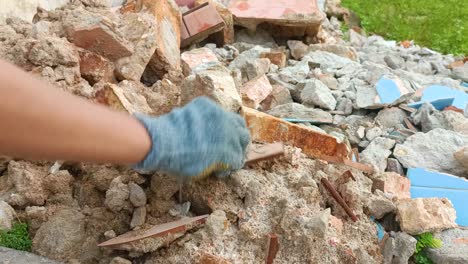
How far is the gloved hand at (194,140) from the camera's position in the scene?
1.88m

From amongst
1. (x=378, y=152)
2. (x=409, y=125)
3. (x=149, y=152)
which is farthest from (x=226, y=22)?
(x=149, y=152)

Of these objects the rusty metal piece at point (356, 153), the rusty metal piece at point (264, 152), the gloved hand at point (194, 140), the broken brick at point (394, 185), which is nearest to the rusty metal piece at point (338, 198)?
the rusty metal piece at point (264, 152)

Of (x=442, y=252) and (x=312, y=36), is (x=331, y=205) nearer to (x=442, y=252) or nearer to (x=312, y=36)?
(x=442, y=252)

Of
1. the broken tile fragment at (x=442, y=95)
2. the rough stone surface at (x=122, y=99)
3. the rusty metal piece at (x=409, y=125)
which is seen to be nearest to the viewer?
the rough stone surface at (x=122, y=99)

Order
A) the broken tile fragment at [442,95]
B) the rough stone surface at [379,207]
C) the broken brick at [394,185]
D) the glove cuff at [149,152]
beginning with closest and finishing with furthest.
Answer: the glove cuff at [149,152]
the rough stone surface at [379,207]
the broken brick at [394,185]
the broken tile fragment at [442,95]

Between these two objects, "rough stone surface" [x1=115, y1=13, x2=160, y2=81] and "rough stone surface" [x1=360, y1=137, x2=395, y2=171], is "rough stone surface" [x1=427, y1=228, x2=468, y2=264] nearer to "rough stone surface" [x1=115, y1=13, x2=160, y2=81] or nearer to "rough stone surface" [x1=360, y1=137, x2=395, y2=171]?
"rough stone surface" [x1=360, y1=137, x2=395, y2=171]

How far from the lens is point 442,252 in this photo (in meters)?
2.48

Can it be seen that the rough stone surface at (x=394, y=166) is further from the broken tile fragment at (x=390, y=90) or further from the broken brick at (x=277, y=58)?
the broken brick at (x=277, y=58)

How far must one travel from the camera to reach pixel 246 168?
2.50 m

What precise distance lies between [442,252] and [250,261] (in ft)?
3.04

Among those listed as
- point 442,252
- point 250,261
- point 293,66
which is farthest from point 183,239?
point 293,66

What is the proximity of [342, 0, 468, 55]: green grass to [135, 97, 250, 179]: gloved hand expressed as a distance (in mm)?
5002

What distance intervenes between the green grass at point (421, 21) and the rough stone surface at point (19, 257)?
5.52 metres

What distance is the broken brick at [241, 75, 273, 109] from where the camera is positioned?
3.74 meters
